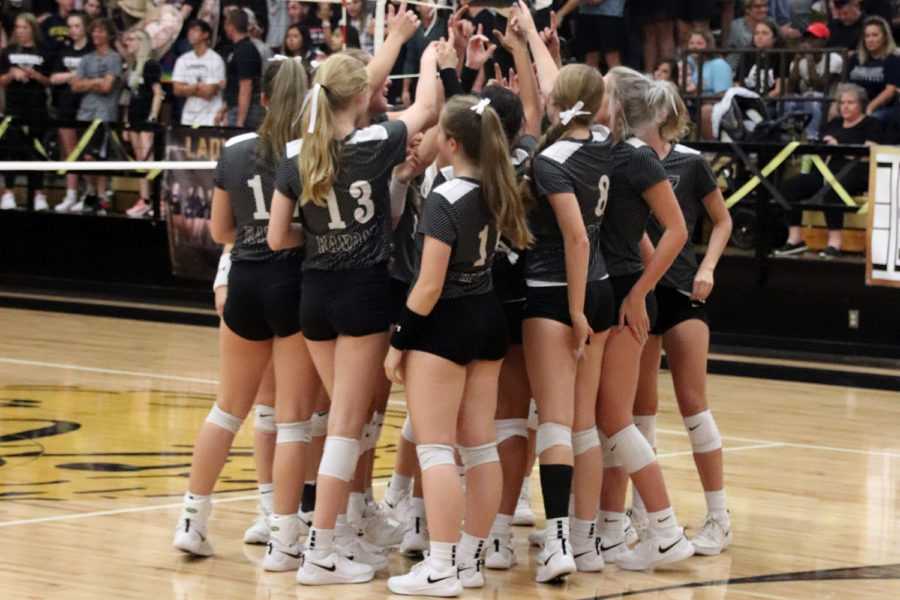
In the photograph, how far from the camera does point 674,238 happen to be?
16.3 ft

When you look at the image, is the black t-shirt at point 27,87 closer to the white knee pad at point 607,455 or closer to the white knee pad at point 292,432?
the white knee pad at point 292,432

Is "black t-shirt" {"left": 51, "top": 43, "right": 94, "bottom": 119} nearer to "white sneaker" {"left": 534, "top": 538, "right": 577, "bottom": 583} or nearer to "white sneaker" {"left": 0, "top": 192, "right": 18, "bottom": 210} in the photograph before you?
"white sneaker" {"left": 0, "top": 192, "right": 18, "bottom": 210}

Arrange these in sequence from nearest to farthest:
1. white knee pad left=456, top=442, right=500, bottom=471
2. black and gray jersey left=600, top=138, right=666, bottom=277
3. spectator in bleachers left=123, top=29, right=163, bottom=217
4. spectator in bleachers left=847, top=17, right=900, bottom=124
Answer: white knee pad left=456, top=442, right=500, bottom=471 → black and gray jersey left=600, top=138, right=666, bottom=277 → spectator in bleachers left=847, top=17, right=900, bottom=124 → spectator in bleachers left=123, top=29, right=163, bottom=217

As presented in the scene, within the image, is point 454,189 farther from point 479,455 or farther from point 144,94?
point 144,94

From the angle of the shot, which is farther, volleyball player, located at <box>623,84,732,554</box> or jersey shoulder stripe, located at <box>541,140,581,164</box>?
volleyball player, located at <box>623,84,732,554</box>

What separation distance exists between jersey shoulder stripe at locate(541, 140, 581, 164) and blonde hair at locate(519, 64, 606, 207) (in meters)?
0.06

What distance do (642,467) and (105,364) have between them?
576 centimetres

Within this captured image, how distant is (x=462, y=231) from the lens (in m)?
4.53

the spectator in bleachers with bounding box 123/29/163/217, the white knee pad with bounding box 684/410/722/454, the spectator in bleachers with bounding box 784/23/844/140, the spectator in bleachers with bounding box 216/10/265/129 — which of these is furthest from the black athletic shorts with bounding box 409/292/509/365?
the spectator in bleachers with bounding box 123/29/163/217

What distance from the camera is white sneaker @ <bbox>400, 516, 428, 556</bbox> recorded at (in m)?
5.28

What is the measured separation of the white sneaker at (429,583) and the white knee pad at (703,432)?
4.43ft

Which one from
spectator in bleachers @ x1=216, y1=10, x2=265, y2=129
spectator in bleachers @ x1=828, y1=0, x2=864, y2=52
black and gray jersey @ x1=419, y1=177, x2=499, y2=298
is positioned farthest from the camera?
spectator in bleachers @ x1=216, y1=10, x2=265, y2=129

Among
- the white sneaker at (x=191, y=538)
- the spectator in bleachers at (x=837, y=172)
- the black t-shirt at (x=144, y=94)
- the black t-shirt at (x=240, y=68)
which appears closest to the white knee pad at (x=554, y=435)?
the white sneaker at (x=191, y=538)

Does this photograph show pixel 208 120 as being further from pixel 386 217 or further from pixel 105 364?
pixel 386 217
